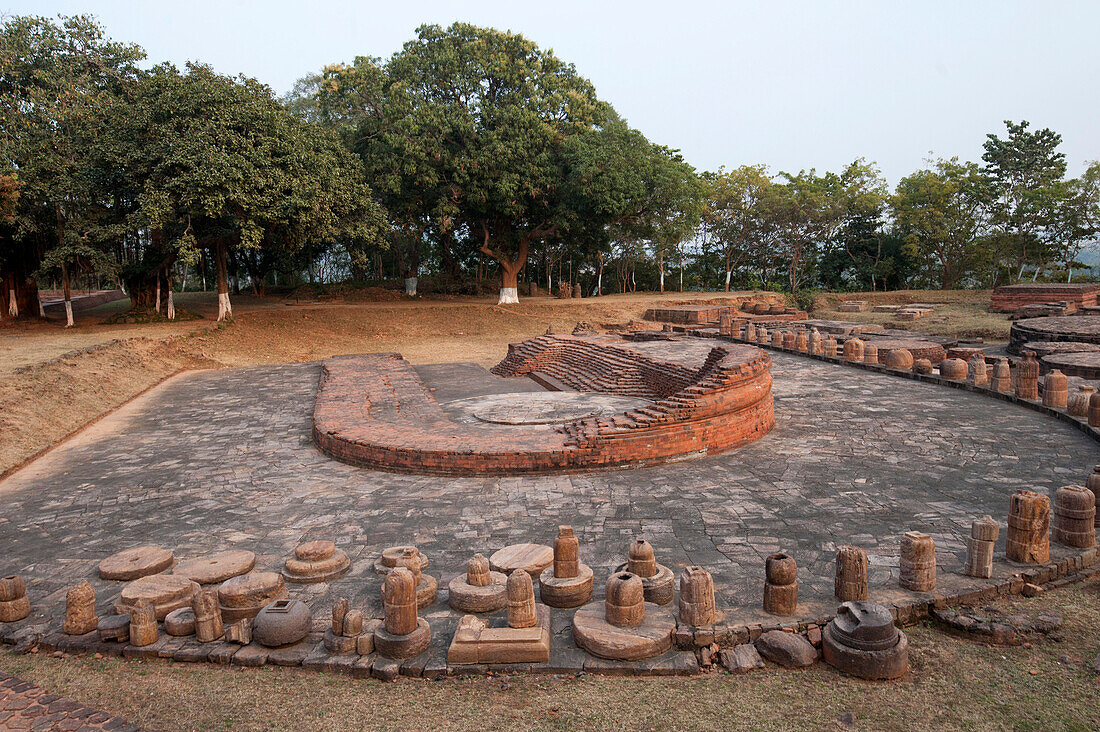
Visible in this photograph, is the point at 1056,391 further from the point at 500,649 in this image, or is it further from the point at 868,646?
the point at 500,649

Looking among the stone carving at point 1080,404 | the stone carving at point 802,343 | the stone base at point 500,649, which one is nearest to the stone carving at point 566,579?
the stone base at point 500,649

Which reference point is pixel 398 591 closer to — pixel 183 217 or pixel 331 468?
pixel 331 468

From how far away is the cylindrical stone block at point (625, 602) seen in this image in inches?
133

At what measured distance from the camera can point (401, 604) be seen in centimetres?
333

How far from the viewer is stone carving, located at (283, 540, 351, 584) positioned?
4.07m

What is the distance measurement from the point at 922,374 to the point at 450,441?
7.60 meters

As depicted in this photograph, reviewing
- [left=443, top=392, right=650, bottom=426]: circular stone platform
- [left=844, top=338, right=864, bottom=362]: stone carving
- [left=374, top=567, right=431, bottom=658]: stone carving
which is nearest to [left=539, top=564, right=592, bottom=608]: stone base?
[left=374, top=567, right=431, bottom=658]: stone carving

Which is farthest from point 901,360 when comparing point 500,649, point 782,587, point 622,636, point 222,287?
point 222,287

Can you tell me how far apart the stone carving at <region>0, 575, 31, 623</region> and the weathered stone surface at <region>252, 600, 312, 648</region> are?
1.43 m

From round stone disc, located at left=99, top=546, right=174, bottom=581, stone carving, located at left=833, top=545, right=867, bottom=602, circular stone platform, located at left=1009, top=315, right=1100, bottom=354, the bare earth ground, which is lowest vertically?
the bare earth ground

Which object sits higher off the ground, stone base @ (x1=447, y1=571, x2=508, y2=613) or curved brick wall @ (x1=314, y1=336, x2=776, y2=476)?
curved brick wall @ (x1=314, y1=336, x2=776, y2=476)

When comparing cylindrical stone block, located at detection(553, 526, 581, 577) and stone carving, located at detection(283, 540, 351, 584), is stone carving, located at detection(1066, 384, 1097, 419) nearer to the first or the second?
cylindrical stone block, located at detection(553, 526, 581, 577)

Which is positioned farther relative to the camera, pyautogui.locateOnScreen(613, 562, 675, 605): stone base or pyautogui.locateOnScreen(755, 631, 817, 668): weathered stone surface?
pyautogui.locateOnScreen(613, 562, 675, 605): stone base

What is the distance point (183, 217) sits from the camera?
15.7 meters
